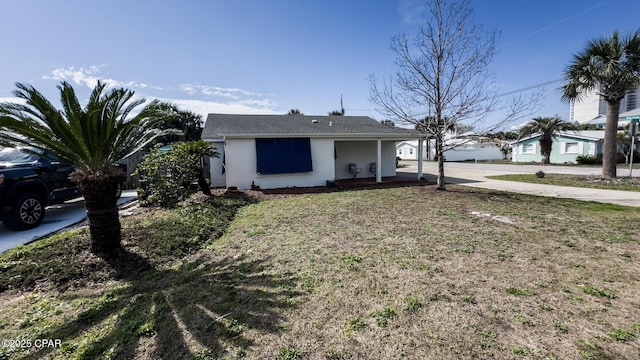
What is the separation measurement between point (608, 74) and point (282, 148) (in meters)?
14.8

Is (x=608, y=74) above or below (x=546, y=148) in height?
above

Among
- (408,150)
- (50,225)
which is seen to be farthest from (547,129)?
(50,225)

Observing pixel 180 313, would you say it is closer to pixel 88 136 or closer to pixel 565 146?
pixel 88 136

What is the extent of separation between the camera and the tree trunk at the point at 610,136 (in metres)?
12.4

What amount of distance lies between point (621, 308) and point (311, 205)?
6.73m

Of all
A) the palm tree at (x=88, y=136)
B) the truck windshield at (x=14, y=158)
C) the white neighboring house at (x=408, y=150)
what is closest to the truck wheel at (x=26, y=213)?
the truck windshield at (x=14, y=158)

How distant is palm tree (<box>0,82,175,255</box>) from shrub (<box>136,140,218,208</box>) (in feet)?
10.5

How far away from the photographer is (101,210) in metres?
4.50

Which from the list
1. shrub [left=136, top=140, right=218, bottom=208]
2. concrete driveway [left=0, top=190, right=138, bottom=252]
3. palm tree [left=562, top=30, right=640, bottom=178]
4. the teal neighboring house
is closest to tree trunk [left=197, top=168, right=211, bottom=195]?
shrub [left=136, top=140, right=218, bottom=208]

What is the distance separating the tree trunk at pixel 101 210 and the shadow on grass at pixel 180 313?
2.73ft

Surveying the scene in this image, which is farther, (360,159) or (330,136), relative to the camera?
(360,159)

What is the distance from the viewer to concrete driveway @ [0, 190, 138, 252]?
5738mm

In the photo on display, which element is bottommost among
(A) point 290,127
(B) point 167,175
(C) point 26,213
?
(C) point 26,213

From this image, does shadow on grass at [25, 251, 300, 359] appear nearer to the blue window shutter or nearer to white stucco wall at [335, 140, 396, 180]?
the blue window shutter
